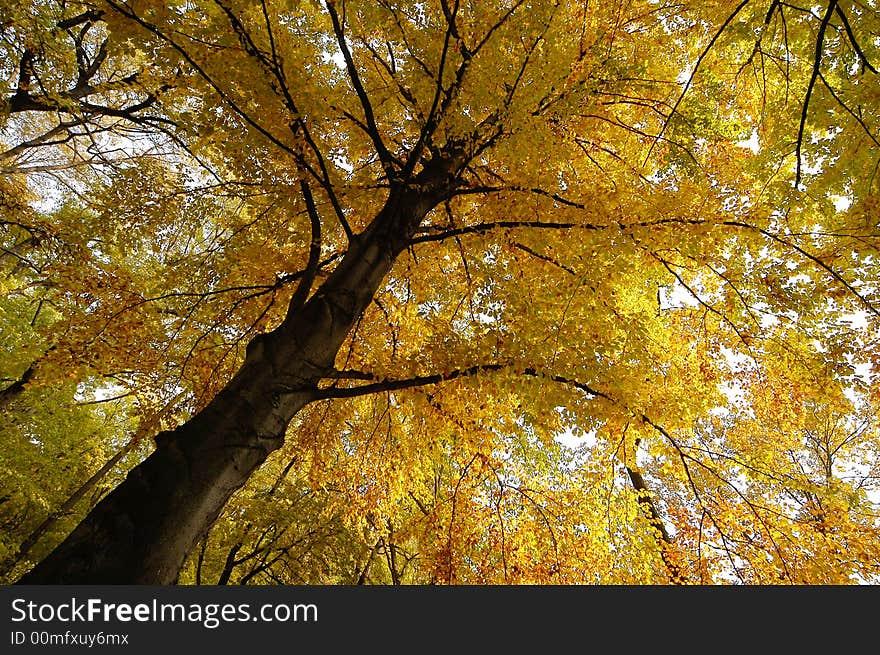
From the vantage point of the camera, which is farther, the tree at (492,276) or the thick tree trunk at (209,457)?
the tree at (492,276)

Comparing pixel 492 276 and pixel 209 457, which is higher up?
pixel 492 276

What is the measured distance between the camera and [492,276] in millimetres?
3854

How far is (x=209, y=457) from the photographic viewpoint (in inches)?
84.7

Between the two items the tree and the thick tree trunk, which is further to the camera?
the tree

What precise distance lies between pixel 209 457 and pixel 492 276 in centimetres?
260

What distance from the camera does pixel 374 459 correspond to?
192 inches

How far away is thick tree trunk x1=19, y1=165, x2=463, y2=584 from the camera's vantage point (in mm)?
1811

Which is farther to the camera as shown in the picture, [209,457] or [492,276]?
[492,276]

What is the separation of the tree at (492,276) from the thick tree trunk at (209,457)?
0.04 feet

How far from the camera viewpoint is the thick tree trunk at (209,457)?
1.81 metres

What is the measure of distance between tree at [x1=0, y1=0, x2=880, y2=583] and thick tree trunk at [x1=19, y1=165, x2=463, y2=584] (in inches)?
0.5

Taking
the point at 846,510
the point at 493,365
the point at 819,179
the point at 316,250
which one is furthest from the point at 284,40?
the point at 846,510

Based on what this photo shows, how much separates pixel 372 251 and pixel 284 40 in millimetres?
1899

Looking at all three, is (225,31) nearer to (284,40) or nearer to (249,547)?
(284,40)
